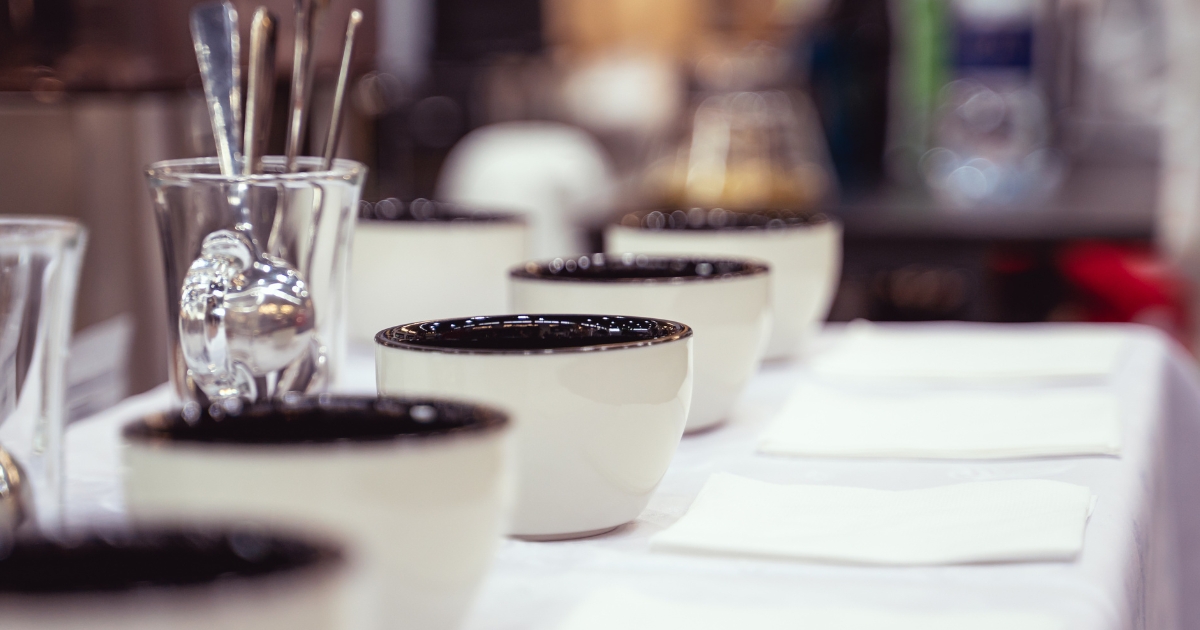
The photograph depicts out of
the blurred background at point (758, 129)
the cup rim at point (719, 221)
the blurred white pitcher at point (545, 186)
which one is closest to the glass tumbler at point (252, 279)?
the cup rim at point (719, 221)

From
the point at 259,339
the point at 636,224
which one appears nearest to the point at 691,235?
the point at 636,224

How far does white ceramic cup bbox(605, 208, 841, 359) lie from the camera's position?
2.35 feet

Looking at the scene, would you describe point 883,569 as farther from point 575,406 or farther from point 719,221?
point 719,221

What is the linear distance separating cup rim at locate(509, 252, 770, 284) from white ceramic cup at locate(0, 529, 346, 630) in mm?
340

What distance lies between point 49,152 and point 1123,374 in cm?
88

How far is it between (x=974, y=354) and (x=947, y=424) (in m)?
0.18

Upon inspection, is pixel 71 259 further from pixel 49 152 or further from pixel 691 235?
pixel 49 152

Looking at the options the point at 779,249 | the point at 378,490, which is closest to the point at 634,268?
the point at 779,249

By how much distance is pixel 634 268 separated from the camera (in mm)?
623

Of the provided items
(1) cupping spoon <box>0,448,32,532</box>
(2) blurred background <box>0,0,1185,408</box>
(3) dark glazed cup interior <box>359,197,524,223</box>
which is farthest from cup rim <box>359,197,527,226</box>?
(2) blurred background <box>0,0,1185,408</box>

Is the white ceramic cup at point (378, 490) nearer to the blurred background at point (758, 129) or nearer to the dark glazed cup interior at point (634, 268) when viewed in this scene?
the dark glazed cup interior at point (634, 268)

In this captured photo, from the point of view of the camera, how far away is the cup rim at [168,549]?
0.21m

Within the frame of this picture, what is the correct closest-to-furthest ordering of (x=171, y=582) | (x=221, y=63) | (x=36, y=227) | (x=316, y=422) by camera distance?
(x=171, y=582)
(x=316, y=422)
(x=36, y=227)
(x=221, y=63)

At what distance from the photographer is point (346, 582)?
0.22 m
